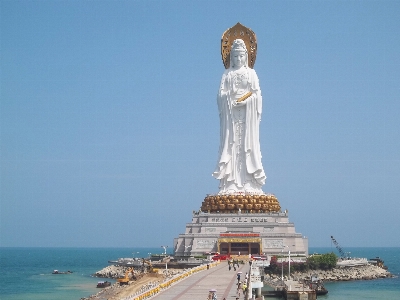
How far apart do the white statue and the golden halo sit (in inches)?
28.9

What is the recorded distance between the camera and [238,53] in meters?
47.0

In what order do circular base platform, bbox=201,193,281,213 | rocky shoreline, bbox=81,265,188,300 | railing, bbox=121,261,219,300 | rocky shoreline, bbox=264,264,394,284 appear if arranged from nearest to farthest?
railing, bbox=121,261,219,300 < rocky shoreline, bbox=81,265,188,300 < rocky shoreline, bbox=264,264,394,284 < circular base platform, bbox=201,193,281,213

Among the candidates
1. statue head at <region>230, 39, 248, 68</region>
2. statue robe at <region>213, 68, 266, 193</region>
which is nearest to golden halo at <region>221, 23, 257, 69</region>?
statue head at <region>230, 39, 248, 68</region>

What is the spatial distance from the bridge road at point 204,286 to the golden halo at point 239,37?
2041cm

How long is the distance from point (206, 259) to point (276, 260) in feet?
12.7

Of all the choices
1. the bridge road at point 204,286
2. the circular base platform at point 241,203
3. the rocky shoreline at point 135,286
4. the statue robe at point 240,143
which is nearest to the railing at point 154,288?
the rocky shoreline at point 135,286

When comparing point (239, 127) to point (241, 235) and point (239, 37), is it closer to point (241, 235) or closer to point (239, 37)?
point (239, 37)

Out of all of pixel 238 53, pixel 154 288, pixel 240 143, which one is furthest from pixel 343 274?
pixel 154 288

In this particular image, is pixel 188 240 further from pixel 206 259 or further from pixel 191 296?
pixel 191 296

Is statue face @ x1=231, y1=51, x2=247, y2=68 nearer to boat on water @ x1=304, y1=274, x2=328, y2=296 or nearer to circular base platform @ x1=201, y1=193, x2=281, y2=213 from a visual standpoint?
circular base platform @ x1=201, y1=193, x2=281, y2=213

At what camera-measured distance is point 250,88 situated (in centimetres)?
4691

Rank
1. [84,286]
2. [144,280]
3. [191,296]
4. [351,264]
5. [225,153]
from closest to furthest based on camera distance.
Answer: [191,296]
[144,280]
[84,286]
[351,264]
[225,153]

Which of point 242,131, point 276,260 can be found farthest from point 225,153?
point 276,260

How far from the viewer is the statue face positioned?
47062mm
